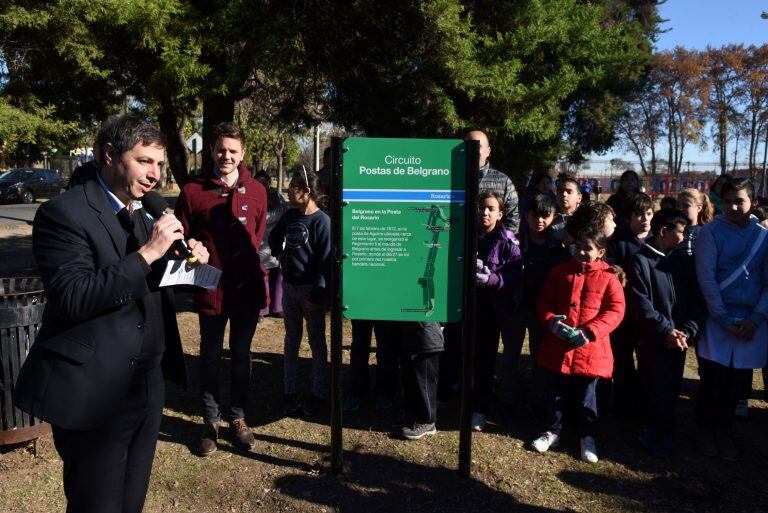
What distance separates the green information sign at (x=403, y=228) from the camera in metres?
3.64

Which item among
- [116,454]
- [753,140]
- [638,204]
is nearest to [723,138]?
[753,140]

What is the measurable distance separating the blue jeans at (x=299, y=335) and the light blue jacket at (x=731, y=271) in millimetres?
2833

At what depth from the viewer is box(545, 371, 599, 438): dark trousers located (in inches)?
166

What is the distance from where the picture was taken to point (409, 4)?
8.77 meters

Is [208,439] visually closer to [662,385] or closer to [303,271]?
[303,271]

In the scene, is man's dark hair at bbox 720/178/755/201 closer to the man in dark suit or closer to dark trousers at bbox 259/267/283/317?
the man in dark suit

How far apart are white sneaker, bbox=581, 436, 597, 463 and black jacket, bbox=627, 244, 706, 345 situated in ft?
2.54

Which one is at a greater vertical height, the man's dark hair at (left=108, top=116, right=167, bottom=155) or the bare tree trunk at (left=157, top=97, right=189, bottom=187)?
the bare tree trunk at (left=157, top=97, right=189, bottom=187)

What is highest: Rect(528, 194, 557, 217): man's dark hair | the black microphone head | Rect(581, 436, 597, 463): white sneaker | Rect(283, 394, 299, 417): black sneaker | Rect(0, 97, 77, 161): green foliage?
Rect(0, 97, 77, 161): green foliage

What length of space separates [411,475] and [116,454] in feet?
6.68

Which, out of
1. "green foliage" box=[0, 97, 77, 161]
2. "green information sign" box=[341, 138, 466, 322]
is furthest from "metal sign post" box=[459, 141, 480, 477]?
"green foliage" box=[0, 97, 77, 161]

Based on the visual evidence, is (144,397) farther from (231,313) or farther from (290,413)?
(290,413)

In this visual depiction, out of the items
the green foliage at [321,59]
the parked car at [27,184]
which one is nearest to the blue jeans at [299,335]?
the green foliage at [321,59]

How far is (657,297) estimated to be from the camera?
4.27 meters
